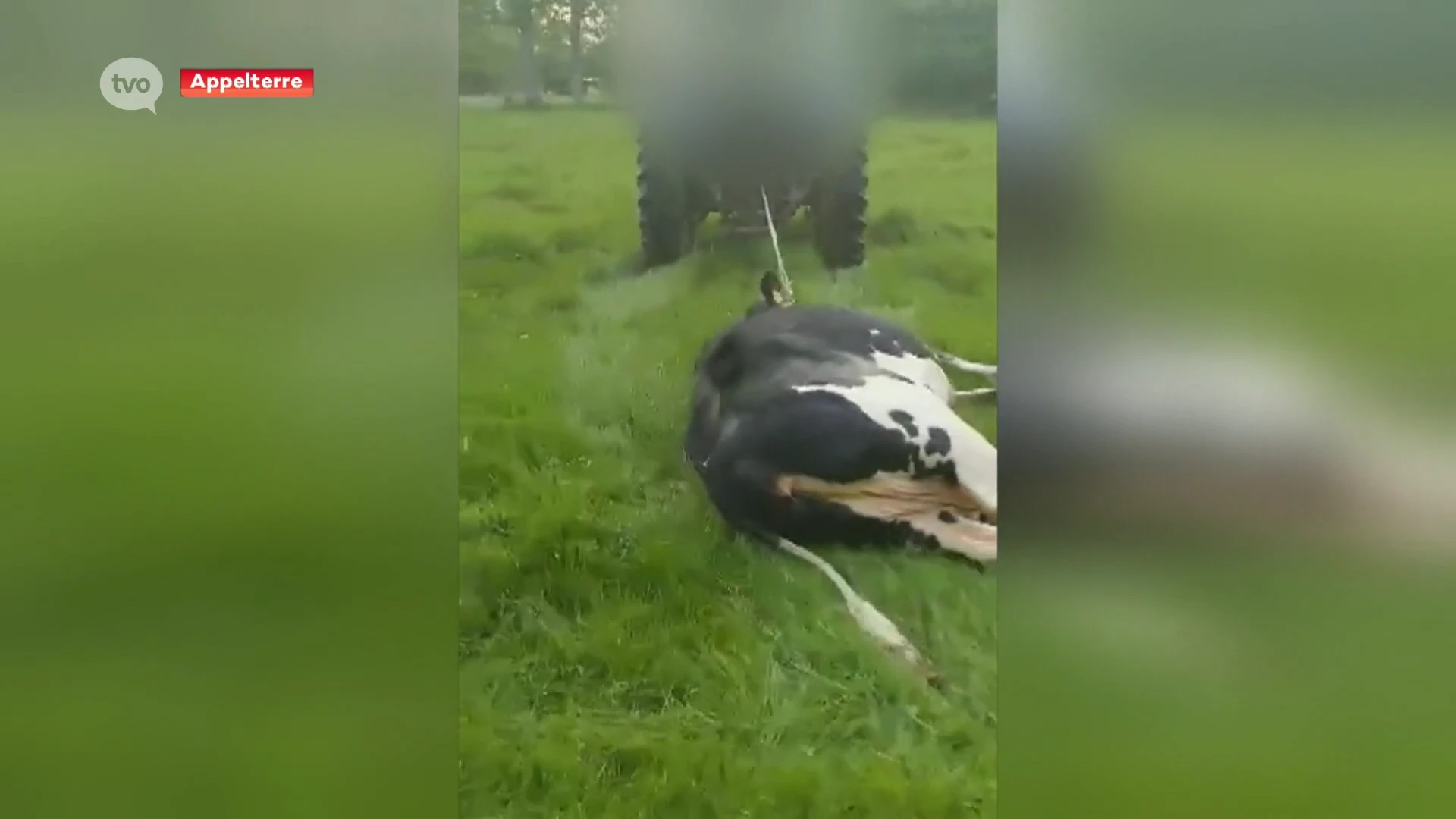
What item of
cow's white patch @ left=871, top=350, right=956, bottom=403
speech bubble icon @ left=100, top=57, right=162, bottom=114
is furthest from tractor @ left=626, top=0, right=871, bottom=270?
speech bubble icon @ left=100, top=57, right=162, bottom=114

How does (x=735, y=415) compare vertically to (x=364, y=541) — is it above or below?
above

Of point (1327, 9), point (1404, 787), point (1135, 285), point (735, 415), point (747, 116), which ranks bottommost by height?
point (1404, 787)

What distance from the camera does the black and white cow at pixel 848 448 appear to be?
3.85ft

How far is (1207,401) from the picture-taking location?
117cm

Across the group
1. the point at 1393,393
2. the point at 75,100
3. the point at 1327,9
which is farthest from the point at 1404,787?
the point at 75,100

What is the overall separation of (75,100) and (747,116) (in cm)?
66

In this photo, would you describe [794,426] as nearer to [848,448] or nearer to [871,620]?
[848,448]

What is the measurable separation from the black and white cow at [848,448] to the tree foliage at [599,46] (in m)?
0.24

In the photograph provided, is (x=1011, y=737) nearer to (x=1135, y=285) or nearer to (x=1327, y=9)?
(x=1135, y=285)

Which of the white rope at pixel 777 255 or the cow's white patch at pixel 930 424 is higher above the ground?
the white rope at pixel 777 255

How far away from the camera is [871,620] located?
46.1 inches

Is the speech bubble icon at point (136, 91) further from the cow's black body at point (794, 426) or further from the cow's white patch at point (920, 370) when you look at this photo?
the cow's white patch at point (920, 370)

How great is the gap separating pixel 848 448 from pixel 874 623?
0.17m

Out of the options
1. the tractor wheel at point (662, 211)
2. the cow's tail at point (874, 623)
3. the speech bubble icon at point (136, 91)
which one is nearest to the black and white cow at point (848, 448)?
the cow's tail at point (874, 623)
